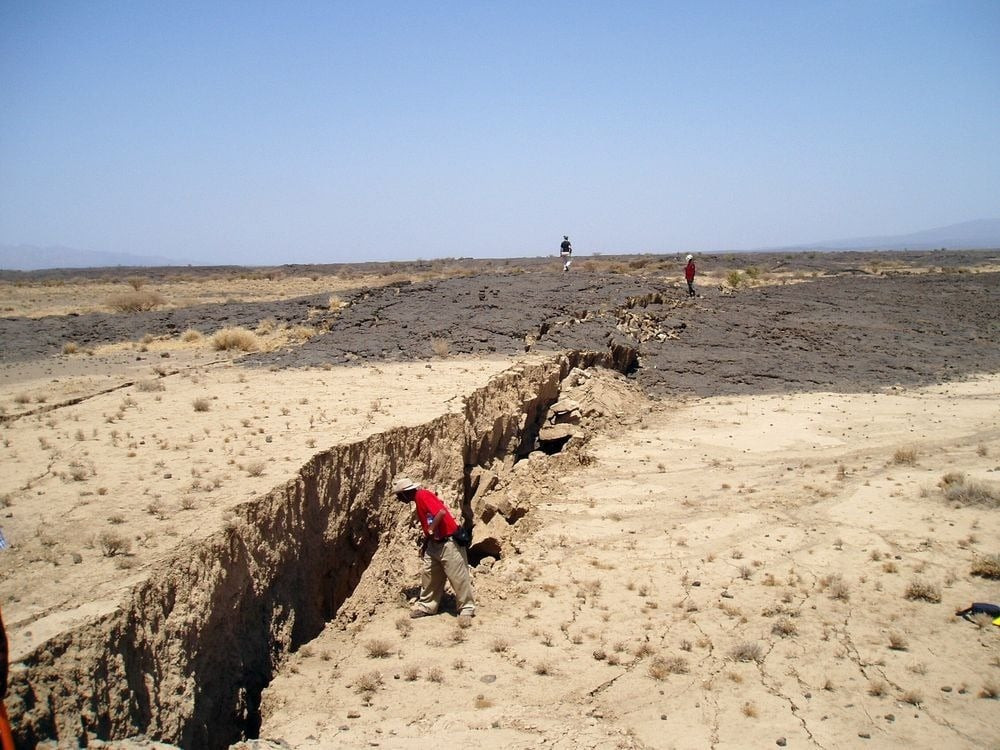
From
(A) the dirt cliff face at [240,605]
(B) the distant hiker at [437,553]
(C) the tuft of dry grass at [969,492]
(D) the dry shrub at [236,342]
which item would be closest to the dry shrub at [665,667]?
(B) the distant hiker at [437,553]

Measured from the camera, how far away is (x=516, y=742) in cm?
579

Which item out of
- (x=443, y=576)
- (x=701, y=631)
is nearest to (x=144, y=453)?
(x=443, y=576)

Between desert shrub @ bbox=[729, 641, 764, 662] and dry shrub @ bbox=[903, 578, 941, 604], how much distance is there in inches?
85.4

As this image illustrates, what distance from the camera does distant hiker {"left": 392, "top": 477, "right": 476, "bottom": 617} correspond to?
7805mm

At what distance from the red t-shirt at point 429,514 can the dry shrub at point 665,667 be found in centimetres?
228

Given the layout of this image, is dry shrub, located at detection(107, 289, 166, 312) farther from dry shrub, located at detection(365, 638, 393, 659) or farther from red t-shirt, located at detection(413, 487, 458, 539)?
dry shrub, located at detection(365, 638, 393, 659)

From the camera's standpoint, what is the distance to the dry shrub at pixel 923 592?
822cm

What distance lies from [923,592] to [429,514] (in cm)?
530

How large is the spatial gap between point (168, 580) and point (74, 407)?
6609 millimetres

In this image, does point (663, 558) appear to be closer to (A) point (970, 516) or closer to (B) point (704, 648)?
(B) point (704, 648)

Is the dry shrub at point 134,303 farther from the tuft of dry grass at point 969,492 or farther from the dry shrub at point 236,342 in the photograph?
the tuft of dry grass at point 969,492

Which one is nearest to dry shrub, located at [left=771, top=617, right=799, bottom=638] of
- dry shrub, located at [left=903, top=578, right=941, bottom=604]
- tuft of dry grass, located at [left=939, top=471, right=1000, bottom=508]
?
dry shrub, located at [left=903, top=578, right=941, bottom=604]

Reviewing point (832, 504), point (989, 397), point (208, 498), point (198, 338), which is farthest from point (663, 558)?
point (198, 338)

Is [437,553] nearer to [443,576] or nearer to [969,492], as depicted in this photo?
[443,576]
